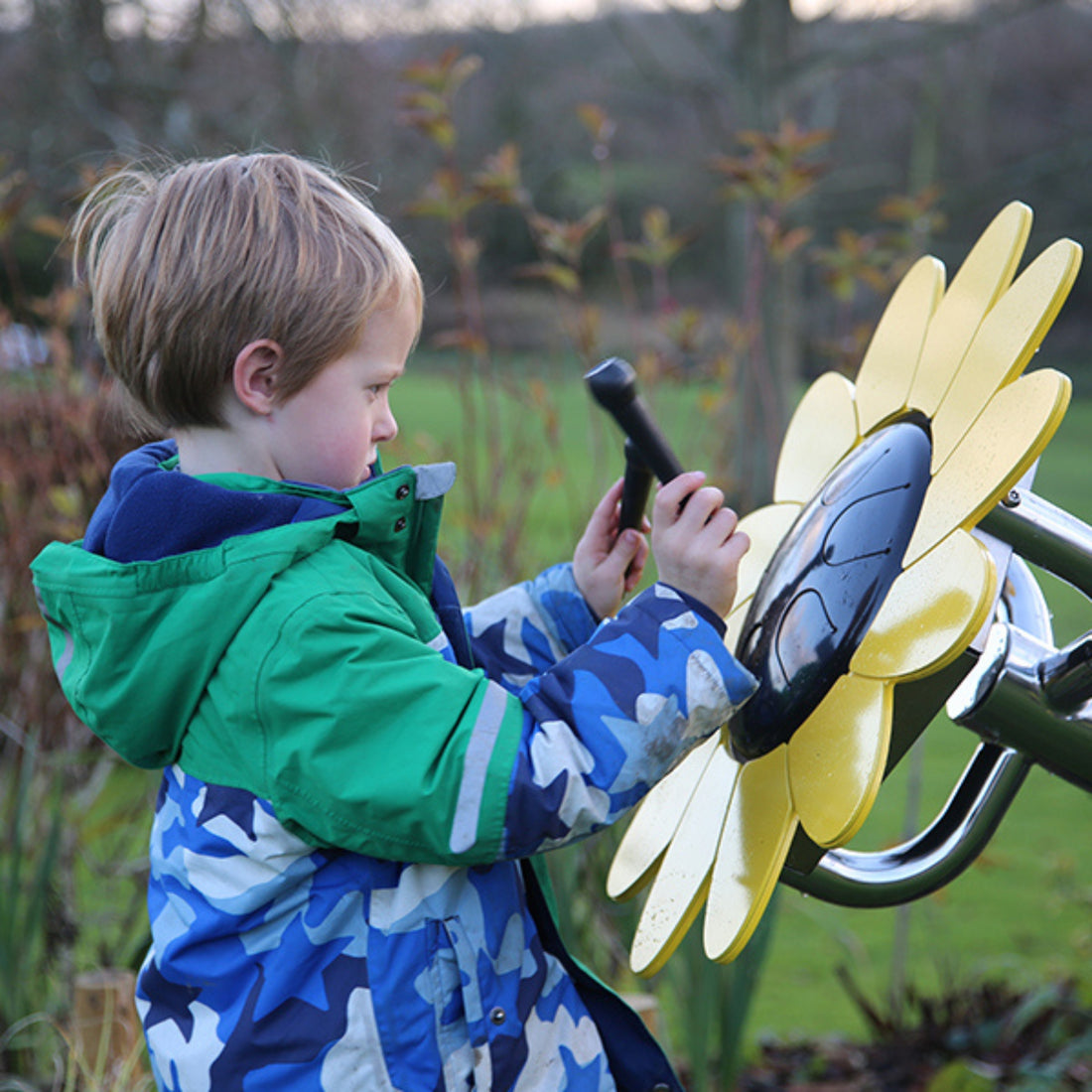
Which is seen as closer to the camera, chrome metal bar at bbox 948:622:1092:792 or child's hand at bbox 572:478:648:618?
chrome metal bar at bbox 948:622:1092:792

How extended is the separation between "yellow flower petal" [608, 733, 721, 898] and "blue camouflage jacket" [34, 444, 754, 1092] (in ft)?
0.30

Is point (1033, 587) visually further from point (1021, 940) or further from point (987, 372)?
point (1021, 940)

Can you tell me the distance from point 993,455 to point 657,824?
1.50ft

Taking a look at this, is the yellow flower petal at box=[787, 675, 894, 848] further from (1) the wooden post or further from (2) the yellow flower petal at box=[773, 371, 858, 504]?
(1) the wooden post

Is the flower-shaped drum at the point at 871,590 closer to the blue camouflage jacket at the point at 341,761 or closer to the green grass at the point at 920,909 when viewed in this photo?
the blue camouflage jacket at the point at 341,761

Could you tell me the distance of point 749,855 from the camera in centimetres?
82

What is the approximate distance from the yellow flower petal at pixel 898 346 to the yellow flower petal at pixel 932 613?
22 cm

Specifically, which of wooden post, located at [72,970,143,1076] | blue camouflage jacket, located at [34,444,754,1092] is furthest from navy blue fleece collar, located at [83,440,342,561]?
wooden post, located at [72,970,143,1076]

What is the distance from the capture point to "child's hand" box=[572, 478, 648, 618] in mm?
1214

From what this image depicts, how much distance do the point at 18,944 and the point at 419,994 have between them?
1.21m

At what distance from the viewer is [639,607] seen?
88cm

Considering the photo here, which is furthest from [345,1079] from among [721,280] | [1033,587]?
[721,280]

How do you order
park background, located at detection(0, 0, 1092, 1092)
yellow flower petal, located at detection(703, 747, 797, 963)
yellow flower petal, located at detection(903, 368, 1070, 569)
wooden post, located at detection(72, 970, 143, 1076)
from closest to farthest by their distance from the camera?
yellow flower petal, located at detection(903, 368, 1070, 569) < yellow flower petal, located at detection(703, 747, 797, 963) < wooden post, located at detection(72, 970, 143, 1076) < park background, located at detection(0, 0, 1092, 1092)

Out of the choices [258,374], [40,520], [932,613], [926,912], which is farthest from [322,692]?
[926,912]
